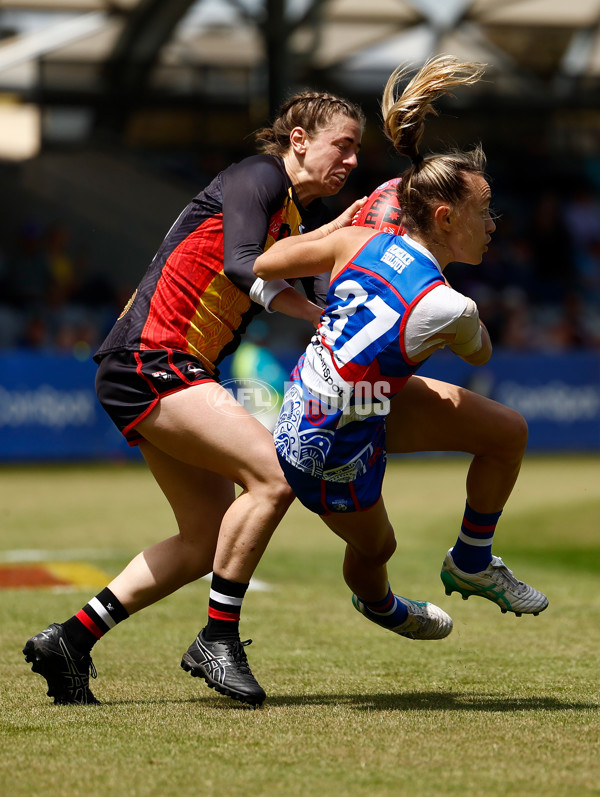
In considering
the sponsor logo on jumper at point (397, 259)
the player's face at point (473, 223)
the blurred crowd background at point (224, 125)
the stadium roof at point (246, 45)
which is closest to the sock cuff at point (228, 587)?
the sponsor logo on jumper at point (397, 259)

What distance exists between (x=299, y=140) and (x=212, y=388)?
988 mm

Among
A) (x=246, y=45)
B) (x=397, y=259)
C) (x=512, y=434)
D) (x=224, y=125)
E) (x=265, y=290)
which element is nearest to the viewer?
(x=397, y=259)

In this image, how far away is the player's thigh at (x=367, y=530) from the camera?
3.90 metres

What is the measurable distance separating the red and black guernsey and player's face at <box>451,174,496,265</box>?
2.17 feet

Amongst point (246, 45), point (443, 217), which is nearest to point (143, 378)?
point (443, 217)

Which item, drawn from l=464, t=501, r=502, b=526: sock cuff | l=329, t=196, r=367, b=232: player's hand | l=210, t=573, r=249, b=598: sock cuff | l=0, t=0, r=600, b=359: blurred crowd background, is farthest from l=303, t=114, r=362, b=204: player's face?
l=0, t=0, r=600, b=359: blurred crowd background

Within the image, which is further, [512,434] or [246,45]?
[246,45]

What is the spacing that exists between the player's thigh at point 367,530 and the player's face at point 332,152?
1.22m

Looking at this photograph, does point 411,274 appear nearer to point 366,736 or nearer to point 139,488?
point 366,736

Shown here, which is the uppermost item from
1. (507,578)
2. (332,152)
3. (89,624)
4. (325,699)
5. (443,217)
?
(332,152)

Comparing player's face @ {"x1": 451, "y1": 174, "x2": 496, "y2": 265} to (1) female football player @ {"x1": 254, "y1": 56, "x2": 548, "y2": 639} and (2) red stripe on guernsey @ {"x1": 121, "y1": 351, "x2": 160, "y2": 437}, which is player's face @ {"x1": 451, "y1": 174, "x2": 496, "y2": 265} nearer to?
(1) female football player @ {"x1": 254, "y1": 56, "x2": 548, "y2": 639}

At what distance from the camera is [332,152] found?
164 inches

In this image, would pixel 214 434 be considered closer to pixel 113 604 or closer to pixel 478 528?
pixel 113 604

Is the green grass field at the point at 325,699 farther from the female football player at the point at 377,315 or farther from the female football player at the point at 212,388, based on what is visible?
the female football player at the point at 377,315
